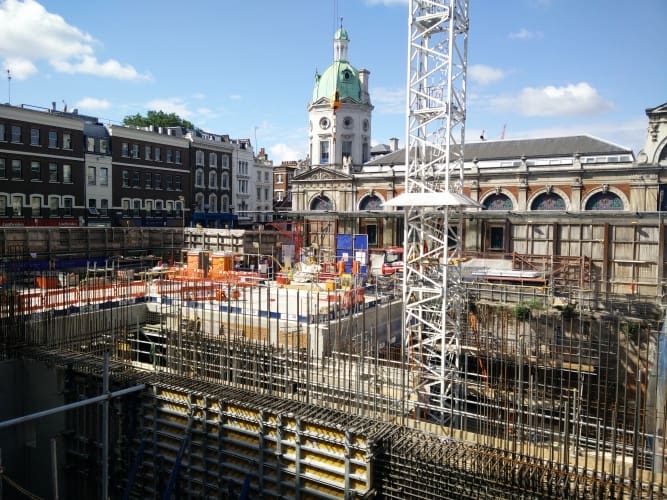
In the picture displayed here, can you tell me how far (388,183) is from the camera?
39.1 m

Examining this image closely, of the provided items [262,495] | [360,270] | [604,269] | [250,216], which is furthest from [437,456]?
[250,216]

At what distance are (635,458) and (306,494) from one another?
16.7 feet

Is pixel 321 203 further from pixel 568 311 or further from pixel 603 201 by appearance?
pixel 568 311

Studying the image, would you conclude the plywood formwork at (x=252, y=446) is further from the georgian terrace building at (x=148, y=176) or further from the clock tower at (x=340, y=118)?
the clock tower at (x=340, y=118)

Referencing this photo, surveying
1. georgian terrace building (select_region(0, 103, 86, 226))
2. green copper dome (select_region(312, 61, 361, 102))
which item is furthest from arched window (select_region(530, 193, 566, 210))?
georgian terrace building (select_region(0, 103, 86, 226))

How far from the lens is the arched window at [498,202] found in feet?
115

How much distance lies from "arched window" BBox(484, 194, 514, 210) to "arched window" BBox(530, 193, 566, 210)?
1.54 m

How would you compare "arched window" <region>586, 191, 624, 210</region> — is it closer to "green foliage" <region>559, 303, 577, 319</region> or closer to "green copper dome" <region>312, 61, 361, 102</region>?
"green foliage" <region>559, 303, 577, 319</region>

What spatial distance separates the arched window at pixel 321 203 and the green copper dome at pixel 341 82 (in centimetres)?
1070

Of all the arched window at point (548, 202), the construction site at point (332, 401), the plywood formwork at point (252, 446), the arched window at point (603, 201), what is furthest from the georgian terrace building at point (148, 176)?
the plywood formwork at point (252, 446)

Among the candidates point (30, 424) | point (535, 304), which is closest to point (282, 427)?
point (30, 424)

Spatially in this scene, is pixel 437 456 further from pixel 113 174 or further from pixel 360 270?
pixel 113 174

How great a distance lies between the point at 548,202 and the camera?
3372 centimetres

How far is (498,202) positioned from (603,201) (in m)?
6.18
